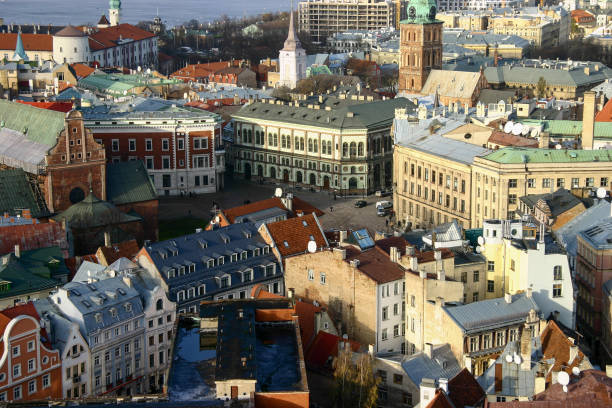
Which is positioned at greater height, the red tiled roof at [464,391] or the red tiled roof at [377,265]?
the red tiled roof at [377,265]

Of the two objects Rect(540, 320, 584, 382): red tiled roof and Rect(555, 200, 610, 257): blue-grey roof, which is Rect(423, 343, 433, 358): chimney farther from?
Rect(555, 200, 610, 257): blue-grey roof

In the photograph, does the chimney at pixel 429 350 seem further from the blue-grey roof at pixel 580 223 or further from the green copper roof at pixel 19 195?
the green copper roof at pixel 19 195

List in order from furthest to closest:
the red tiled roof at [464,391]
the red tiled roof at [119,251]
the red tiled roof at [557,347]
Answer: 1. the red tiled roof at [119,251]
2. the red tiled roof at [557,347]
3. the red tiled roof at [464,391]

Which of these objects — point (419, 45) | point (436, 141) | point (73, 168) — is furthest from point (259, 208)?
point (419, 45)

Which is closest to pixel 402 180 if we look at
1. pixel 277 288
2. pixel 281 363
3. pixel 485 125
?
pixel 485 125

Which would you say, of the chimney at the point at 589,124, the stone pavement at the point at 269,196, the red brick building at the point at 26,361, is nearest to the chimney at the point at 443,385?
the red brick building at the point at 26,361

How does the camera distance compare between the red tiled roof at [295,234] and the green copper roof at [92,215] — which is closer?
the red tiled roof at [295,234]

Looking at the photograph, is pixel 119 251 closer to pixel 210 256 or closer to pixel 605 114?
pixel 210 256
